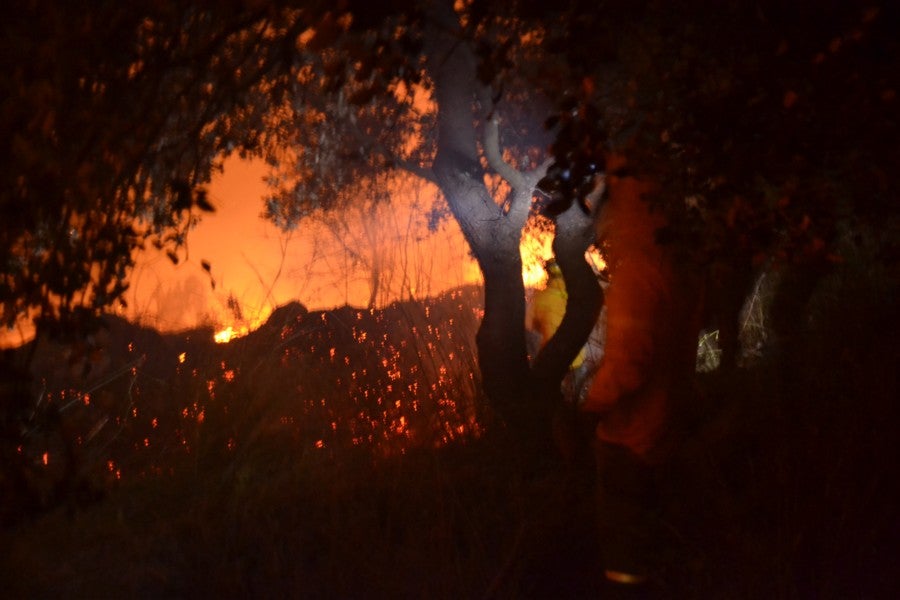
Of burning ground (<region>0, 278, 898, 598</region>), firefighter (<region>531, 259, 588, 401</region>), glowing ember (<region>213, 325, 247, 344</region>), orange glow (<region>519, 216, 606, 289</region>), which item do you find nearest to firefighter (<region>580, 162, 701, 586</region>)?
burning ground (<region>0, 278, 898, 598</region>)

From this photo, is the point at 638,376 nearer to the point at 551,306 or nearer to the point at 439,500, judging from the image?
the point at 439,500

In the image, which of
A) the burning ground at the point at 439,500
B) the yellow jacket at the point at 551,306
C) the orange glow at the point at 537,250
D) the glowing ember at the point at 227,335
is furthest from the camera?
the glowing ember at the point at 227,335

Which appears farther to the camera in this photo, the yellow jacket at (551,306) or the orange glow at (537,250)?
the orange glow at (537,250)

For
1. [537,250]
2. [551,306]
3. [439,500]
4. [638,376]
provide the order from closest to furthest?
[638,376], [439,500], [551,306], [537,250]

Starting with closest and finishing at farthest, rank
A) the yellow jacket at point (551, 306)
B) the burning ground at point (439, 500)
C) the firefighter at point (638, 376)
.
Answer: the firefighter at point (638, 376)
the burning ground at point (439, 500)
the yellow jacket at point (551, 306)

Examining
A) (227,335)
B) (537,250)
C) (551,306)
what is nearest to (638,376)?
(551,306)

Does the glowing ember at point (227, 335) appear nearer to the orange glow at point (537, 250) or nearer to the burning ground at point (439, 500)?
the burning ground at point (439, 500)

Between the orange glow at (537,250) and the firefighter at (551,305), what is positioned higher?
the orange glow at (537,250)

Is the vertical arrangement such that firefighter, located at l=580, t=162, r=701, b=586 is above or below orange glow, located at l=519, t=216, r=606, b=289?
below

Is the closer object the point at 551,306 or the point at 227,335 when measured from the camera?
the point at 551,306

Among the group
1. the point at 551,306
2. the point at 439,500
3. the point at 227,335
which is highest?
the point at 227,335

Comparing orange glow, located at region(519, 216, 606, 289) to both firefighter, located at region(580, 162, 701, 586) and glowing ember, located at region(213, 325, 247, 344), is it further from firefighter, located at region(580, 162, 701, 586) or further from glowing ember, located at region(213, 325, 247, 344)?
glowing ember, located at region(213, 325, 247, 344)

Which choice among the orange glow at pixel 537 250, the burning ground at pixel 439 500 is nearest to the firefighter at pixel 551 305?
the burning ground at pixel 439 500

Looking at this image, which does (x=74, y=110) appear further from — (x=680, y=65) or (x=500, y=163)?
(x=500, y=163)
